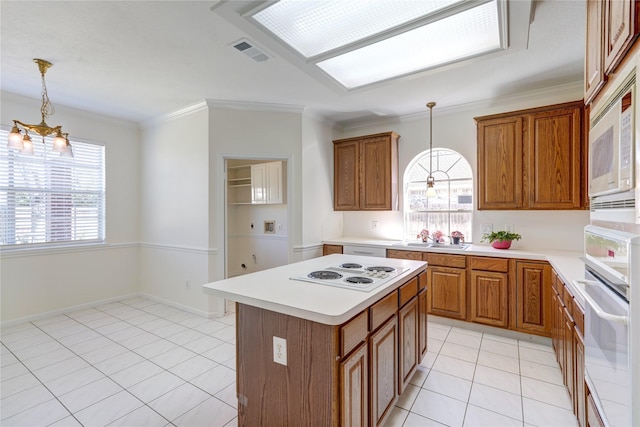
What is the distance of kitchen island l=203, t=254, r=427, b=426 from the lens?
132 centimetres

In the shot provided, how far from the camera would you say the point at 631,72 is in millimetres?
940

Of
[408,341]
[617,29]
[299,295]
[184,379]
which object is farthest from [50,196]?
[617,29]

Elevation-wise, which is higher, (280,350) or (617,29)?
(617,29)

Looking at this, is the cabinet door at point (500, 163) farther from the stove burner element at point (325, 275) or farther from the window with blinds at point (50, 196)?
the window with blinds at point (50, 196)

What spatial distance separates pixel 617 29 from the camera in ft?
3.57

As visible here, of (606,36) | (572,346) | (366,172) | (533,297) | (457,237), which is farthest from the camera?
(366,172)

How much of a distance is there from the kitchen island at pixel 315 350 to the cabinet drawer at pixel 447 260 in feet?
5.49

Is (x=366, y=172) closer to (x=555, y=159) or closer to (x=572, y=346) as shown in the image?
(x=555, y=159)

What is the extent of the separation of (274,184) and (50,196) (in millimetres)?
3059

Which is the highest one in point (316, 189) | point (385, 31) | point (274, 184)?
point (385, 31)

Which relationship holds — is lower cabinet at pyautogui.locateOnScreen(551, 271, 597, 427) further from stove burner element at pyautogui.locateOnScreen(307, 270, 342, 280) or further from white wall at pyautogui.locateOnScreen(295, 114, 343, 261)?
white wall at pyautogui.locateOnScreen(295, 114, 343, 261)

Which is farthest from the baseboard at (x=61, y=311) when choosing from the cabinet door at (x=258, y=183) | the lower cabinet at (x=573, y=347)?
the lower cabinet at (x=573, y=347)

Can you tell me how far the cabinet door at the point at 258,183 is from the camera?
17.3 feet

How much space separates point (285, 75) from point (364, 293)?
2377 mm
